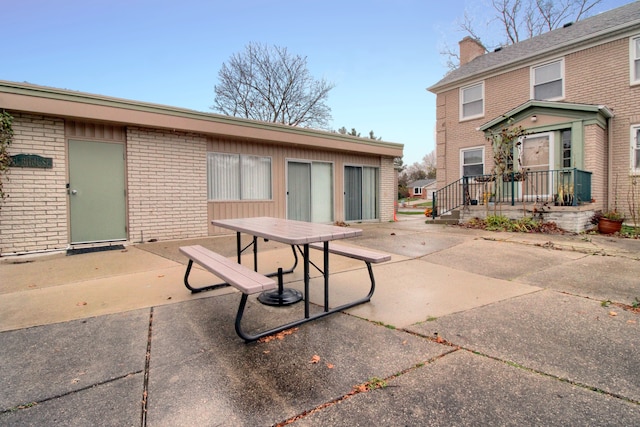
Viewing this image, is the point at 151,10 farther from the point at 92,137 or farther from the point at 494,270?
the point at 494,270

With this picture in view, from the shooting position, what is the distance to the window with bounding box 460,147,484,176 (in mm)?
12750

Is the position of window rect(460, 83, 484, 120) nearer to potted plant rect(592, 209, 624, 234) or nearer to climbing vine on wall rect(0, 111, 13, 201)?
potted plant rect(592, 209, 624, 234)

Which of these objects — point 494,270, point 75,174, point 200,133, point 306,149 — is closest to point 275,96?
point 306,149

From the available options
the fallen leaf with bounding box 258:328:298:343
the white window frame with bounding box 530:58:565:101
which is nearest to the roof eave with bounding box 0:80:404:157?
the fallen leaf with bounding box 258:328:298:343

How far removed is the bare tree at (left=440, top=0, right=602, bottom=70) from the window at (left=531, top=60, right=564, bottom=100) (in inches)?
389

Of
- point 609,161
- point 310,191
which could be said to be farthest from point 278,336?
point 609,161

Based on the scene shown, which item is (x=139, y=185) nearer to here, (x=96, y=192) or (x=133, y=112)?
(x=96, y=192)

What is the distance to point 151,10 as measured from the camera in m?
11.2

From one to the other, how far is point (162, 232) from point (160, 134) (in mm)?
2320

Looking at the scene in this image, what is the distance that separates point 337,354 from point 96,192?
6716 mm

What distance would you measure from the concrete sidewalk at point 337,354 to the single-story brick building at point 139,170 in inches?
102

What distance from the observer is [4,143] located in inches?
222

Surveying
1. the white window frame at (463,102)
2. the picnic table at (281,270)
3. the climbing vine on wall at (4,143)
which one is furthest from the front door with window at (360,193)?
the climbing vine on wall at (4,143)

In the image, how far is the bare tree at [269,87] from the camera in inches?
935
